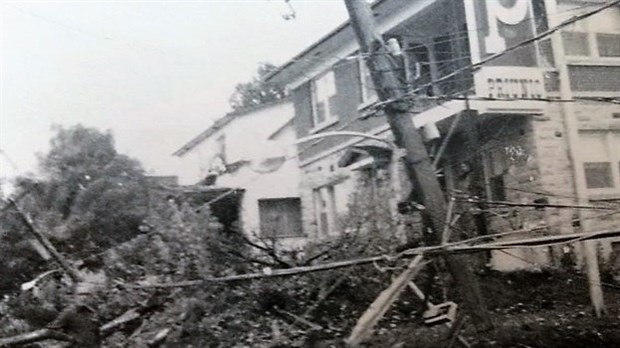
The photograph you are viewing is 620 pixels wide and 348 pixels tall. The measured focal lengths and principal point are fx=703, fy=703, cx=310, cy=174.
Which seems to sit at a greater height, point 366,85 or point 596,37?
point 596,37

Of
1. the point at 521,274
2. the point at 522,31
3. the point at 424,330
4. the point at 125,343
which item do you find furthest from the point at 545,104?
the point at 125,343

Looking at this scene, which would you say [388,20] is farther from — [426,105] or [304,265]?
[304,265]

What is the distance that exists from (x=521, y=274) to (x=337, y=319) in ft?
2.26

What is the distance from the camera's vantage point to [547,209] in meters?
2.54

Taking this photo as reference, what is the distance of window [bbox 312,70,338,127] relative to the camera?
2775mm

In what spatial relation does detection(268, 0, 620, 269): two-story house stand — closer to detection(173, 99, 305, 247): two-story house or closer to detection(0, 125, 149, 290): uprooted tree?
detection(173, 99, 305, 247): two-story house

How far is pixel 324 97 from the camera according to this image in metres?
2.85

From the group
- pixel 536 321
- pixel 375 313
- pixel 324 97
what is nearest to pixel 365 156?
pixel 324 97

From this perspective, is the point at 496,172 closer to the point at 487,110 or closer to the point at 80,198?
the point at 487,110

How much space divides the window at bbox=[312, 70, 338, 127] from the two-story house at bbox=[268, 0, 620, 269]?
0.01m

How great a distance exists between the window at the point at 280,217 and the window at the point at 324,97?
35 cm

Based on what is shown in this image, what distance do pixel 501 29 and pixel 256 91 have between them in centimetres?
93

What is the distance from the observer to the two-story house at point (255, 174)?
8.68ft

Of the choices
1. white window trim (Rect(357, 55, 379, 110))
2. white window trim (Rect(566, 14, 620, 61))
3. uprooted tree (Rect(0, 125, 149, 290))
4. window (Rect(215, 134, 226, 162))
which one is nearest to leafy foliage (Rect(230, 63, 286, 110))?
window (Rect(215, 134, 226, 162))
